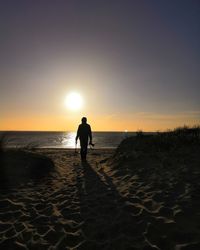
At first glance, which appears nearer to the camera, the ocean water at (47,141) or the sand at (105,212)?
the sand at (105,212)

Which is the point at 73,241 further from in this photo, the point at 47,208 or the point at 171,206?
the point at 171,206

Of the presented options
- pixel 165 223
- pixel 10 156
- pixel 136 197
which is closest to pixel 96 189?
pixel 136 197

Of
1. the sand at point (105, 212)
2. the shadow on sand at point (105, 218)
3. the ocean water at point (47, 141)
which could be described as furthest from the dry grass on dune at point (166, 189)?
the ocean water at point (47, 141)

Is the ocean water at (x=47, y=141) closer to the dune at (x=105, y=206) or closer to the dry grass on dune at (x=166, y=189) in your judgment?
the dune at (x=105, y=206)

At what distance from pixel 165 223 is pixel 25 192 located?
4104 millimetres

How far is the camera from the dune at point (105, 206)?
391 cm

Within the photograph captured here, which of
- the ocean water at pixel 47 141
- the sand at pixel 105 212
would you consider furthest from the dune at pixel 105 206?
the ocean water at pixel 47 141

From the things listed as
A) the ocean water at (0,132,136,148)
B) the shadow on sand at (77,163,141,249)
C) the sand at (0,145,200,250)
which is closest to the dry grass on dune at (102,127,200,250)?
the sand at (0,145,200,250)

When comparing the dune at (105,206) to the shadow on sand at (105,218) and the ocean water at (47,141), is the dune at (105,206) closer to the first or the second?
the shadow on sand at (105,218)

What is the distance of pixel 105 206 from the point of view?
545cm

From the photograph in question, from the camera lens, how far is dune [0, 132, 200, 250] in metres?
3.91

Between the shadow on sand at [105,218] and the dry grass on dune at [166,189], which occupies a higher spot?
the dry grass on dune at [166,189]

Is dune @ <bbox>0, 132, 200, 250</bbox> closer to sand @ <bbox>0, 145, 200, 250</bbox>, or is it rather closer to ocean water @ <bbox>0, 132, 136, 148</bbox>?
sand @ <bbox>0, 145, 200, 250</bbox>

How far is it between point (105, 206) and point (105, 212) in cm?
36
